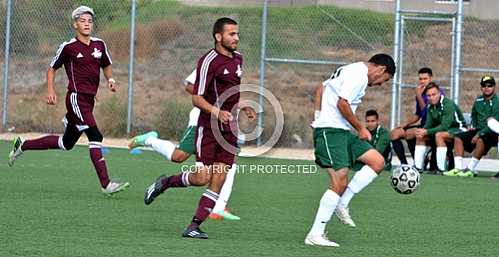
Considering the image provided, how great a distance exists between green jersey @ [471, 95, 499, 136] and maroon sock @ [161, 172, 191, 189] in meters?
9.74

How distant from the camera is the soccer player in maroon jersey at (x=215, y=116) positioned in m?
10.1

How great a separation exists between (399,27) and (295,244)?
13713 mm

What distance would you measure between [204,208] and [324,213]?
37.9 inches

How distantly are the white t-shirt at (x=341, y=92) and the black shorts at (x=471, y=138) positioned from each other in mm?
9813

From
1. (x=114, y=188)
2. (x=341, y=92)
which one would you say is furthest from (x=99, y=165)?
(x=341, y=92)

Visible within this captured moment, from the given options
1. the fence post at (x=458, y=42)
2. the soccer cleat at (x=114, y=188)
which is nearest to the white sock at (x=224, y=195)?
the soccer cleat at (x=114, y=188)

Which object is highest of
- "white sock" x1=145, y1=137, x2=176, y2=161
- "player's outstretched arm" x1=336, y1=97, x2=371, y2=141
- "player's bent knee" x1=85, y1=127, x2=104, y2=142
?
"player's outstretched arm" x1=336, y1=97, x2=371, y2=141

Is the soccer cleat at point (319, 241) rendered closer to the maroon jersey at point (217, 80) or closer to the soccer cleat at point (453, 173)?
the maroon jersey at point (217, 80)

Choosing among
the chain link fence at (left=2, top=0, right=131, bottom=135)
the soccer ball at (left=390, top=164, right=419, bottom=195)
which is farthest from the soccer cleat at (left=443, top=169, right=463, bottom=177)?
the chain link fence at (left=2, top=0, right=131, bottom=135)

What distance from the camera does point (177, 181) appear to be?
10883mm

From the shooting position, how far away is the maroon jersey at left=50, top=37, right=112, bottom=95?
45.3 ft

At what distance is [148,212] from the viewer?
1210 centimetres

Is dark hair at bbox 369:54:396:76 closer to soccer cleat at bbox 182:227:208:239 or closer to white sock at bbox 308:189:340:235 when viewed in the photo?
white sock at bbox 308:189:340:235

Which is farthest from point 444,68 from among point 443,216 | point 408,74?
point 443,216
